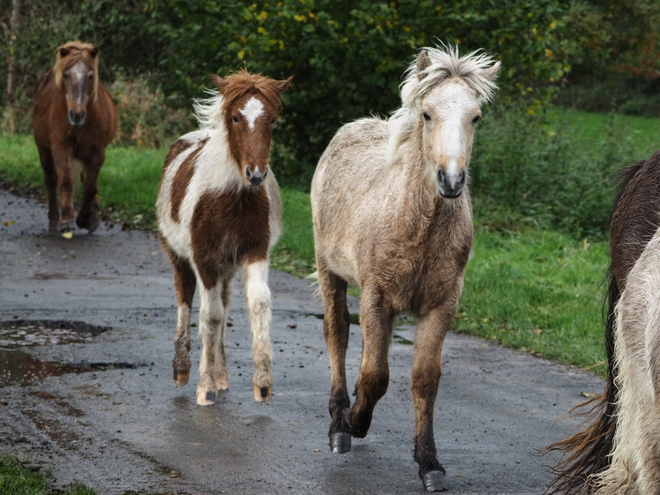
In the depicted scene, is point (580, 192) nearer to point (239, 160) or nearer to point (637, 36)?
point (239, 160)

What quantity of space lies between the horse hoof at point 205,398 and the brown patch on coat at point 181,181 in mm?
1398

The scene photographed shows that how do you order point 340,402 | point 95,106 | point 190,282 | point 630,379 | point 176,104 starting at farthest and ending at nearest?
point 176,104 < point 95,106 < point 190,282 < point 340,402 < point 630,379

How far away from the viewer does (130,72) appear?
2373cm

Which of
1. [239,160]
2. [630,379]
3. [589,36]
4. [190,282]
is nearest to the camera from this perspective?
[630,379]

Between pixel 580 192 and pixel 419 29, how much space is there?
3290mm

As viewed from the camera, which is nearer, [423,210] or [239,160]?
[423,210]

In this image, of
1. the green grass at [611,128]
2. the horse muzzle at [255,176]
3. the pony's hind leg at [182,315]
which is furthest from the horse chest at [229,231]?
the green grass at [611,128]

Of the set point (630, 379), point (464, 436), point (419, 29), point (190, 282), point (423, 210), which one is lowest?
point (464, 436)

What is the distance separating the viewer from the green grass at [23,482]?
4672 mm

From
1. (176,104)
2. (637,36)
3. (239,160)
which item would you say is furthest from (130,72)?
(239,160)

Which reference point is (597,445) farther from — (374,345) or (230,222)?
(230,222)

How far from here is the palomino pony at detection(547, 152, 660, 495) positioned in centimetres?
337

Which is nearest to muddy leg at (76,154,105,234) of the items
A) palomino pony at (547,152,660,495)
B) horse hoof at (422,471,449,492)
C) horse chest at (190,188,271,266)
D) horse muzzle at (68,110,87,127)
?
horse muzzle at (68,110,87,127)

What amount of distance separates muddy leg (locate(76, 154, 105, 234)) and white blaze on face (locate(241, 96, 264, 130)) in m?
6.53
